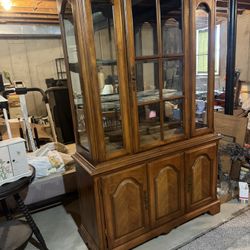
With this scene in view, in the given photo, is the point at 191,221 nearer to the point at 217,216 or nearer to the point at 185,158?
the point at 217,216

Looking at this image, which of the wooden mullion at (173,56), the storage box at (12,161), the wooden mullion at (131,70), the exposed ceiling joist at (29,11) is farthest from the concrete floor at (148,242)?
the exposed ceiling joist at (29,11)

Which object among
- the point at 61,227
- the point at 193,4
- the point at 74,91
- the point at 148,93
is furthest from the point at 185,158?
the point at 61,227

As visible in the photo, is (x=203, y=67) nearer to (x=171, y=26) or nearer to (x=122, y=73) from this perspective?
(x=171, y=26)

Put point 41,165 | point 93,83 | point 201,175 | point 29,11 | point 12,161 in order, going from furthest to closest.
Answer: point 29,11 → point 41,165 → point 201,175 → point 12,161 → point 93,83

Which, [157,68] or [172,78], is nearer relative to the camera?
[157,68]

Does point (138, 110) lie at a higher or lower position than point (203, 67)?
lower

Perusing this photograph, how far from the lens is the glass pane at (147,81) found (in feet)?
5.63

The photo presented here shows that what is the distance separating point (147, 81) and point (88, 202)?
3.26ft

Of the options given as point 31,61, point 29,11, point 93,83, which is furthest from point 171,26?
point 31,61

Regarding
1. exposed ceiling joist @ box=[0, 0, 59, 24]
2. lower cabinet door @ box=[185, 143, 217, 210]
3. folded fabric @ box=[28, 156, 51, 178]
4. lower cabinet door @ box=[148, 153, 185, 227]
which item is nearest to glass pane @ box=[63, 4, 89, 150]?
lower cabinet door @ box=[148, 153, 185, 227]

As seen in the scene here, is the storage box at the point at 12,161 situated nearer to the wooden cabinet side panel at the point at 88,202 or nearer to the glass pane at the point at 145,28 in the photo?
the wooden cabinet side panel at the point at 88,202

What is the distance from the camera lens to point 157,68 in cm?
176

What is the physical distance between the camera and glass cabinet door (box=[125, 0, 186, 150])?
164 centimetres

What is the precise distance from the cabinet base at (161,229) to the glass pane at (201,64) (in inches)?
30.3
